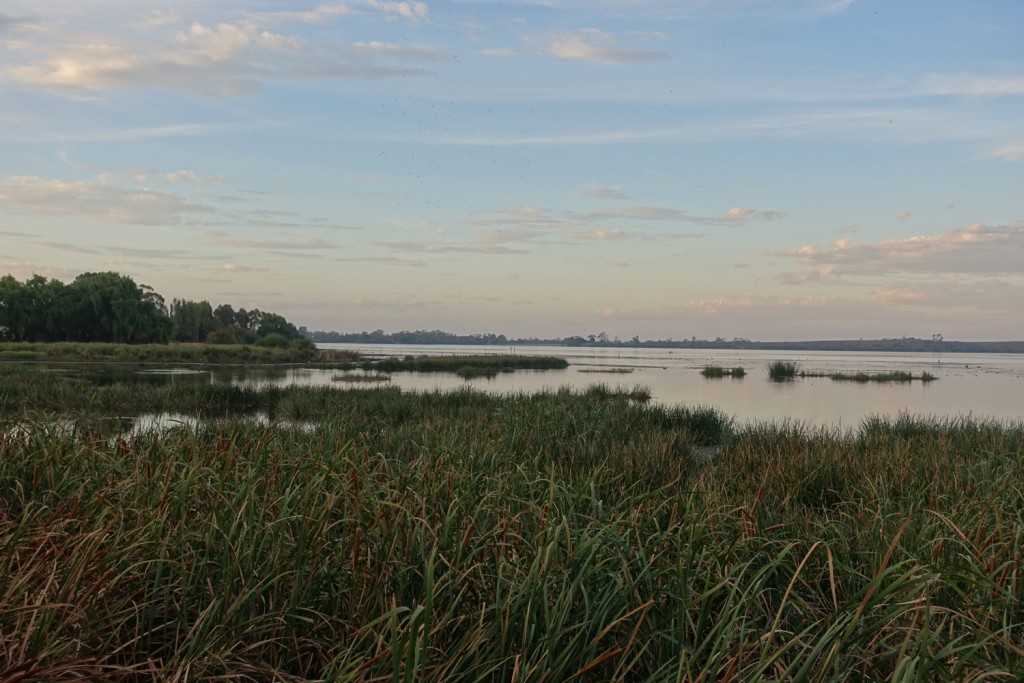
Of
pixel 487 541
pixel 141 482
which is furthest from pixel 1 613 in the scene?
pixel 487 541

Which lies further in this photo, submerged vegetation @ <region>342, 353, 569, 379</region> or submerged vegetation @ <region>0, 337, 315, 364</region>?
submerged vegetation @ <region>0, 337, 315, 364</region>

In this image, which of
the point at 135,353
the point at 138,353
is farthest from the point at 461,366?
the point at 135,353

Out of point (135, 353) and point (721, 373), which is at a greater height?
point (135, 353)

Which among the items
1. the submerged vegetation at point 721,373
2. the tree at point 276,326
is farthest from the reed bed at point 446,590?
the tree at point 276,326

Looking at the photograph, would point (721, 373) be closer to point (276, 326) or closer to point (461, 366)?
point (461, 366)

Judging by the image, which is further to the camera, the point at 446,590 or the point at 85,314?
the point at 85,314

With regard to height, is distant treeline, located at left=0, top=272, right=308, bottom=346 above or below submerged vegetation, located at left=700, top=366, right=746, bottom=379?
above

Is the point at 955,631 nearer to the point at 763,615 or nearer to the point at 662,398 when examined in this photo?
the point at 763,615

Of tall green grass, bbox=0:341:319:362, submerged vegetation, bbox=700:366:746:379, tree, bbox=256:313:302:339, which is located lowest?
submerged vegetation, bbox=700:366:746:379

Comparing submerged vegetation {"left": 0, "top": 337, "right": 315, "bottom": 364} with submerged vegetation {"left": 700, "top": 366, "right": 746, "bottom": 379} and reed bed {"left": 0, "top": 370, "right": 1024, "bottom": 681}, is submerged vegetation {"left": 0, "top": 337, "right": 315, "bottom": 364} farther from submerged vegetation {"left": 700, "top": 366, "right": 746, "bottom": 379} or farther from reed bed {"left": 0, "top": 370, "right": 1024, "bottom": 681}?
reed bed {"left": 0, "top": 370, "right": 1024, "bottom": 681}

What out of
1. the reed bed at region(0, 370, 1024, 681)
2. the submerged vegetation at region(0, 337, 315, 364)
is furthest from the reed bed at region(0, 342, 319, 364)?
the reed bed at region(0, 370, 1024, 681)

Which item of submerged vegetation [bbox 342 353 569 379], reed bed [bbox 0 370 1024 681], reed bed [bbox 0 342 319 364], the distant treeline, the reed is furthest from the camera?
the distant treeline

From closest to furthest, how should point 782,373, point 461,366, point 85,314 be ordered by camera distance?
point 782,373, point 461,366, point 85,314

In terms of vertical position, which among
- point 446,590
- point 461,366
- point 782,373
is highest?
point 446,590
